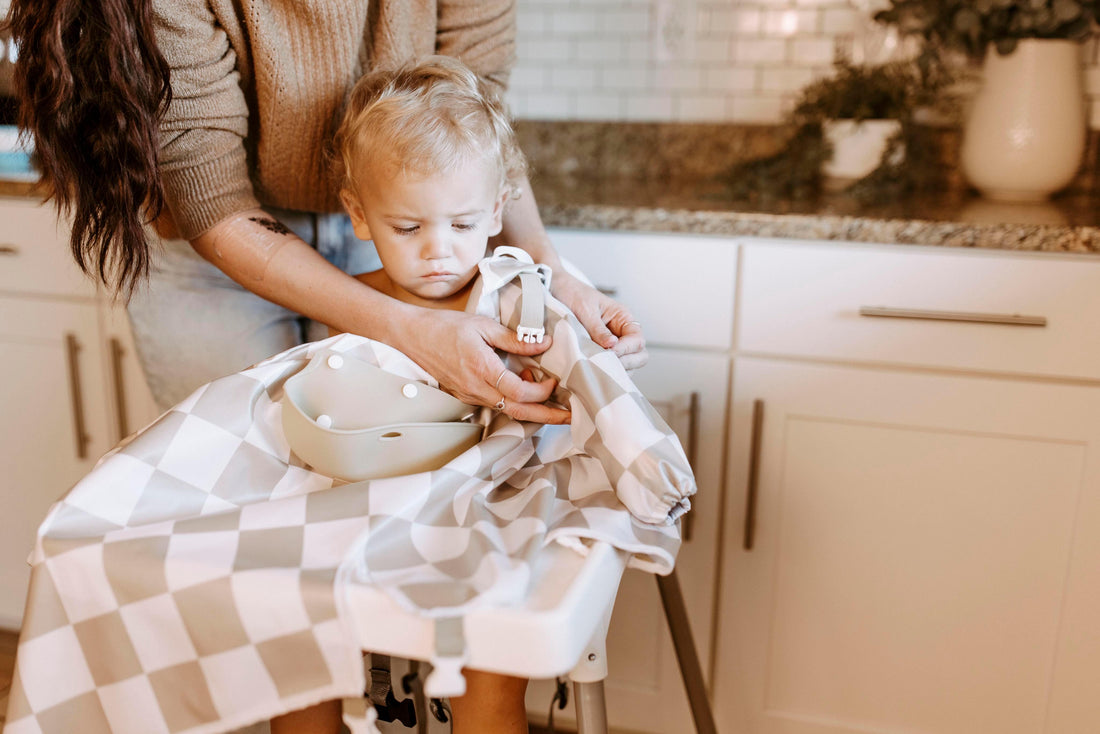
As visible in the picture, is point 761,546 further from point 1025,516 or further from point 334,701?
point 334,701

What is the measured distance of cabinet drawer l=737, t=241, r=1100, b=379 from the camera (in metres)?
1.20

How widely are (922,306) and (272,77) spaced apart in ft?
2.88

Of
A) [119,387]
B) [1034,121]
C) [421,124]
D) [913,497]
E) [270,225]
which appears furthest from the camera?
[119,387]

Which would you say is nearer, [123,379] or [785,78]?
[123,379]

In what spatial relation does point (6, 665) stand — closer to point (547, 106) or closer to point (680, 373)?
point (680, 373)

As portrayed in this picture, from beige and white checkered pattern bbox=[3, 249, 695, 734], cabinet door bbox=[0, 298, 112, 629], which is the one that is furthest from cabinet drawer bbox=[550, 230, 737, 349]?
cabinet door bbox=[0, 298, 112, 629]

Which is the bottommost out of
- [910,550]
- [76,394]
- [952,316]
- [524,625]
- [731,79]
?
[910,550]

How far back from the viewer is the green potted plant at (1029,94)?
1445 millimetres

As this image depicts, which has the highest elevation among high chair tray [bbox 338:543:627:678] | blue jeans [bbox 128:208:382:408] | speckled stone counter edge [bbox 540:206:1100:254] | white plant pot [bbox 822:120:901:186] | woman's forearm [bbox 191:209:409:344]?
white plant pot [bbox 822:120:901:186]

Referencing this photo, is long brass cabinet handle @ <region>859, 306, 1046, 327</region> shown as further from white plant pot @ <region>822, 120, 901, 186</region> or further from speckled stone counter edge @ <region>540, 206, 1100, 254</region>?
white plant pot @ <region>822, 120, 901, 186</region>

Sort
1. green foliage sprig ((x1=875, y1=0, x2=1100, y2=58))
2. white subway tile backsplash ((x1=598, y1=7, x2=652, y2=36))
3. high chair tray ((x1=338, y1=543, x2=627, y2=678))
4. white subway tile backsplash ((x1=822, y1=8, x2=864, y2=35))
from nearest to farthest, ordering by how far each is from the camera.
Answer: high chair tray ((x1=338, y1=543, x2=627, y2=678)), green foliage sprig ((x1=875, y1=0, x2=1100, y2=58)), white subway tile backsplash ((x1=822, y1=8, x2=864, y2=35)), white subway tile backsplash ((x1=598, y1=7, x2=652, y2=36))

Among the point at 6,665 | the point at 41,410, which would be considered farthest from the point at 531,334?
the point at 6,665

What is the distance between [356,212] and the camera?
1.06m

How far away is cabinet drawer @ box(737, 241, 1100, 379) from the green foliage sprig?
0.48 m
